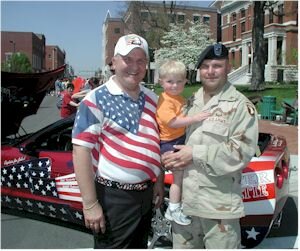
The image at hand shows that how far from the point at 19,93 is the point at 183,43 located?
169 feet

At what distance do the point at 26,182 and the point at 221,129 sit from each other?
9.65ft

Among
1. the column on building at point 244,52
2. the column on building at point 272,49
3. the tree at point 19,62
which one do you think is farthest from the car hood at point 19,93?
the tree at point 19,62

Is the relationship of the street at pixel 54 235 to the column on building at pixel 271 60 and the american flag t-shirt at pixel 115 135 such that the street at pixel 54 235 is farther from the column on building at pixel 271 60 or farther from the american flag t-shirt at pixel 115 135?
the column on building at pixel 271 60

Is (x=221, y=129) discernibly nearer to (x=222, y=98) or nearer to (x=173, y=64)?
(x=222, y=98)

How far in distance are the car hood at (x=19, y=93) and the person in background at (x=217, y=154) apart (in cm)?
277

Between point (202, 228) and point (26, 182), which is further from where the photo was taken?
point (26, 182)

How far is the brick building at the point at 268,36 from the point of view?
37969 mm

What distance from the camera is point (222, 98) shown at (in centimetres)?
219

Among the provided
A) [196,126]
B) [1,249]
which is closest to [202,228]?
[196,126]

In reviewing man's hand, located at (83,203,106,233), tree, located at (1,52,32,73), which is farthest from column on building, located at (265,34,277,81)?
man's hand, located at (83,203,106,233)

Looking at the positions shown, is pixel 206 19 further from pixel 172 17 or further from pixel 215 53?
pixel 215 53

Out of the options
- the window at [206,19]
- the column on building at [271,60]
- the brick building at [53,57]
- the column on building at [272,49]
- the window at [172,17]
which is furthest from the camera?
the brick building at [53,57]

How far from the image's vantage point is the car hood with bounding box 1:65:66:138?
14.5 ft

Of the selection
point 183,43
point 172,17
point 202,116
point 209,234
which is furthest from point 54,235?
point 183,43
